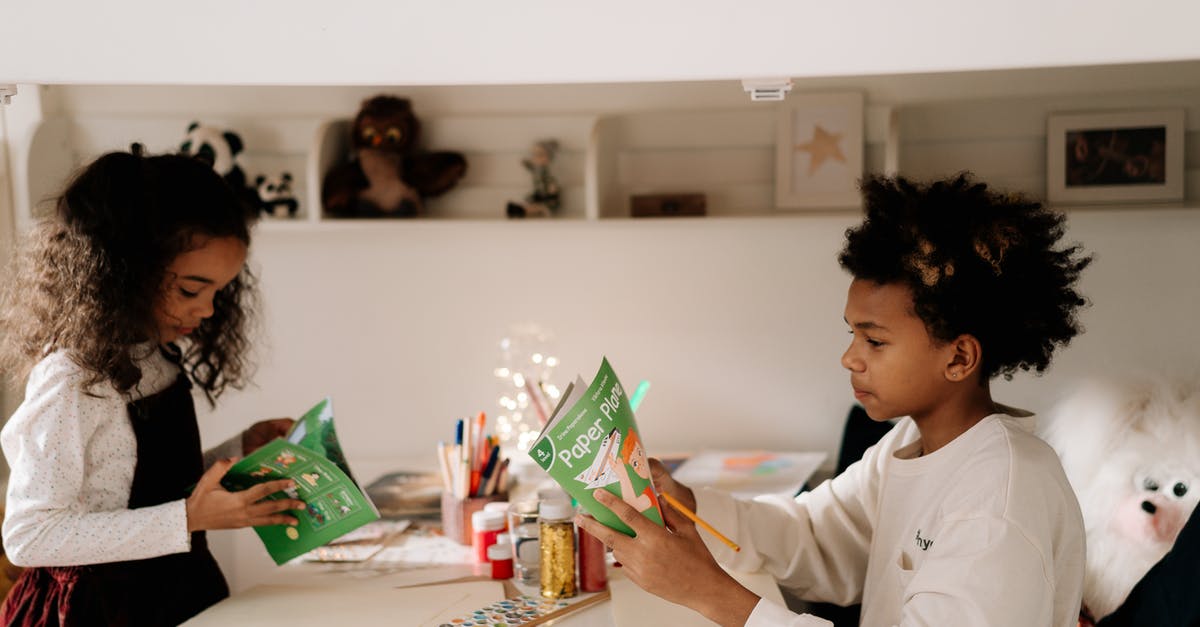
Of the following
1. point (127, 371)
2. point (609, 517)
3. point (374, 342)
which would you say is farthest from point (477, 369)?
point (609, 517)

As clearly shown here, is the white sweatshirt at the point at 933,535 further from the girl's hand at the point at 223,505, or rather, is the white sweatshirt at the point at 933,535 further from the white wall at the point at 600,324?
the white wall at the point at 600,324

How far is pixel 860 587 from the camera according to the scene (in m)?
1.71

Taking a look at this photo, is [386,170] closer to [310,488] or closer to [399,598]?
[310,488]

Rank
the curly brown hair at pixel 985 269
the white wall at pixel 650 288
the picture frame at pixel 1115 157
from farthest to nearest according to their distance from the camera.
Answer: the white wall at pixel 650 288, the picture frame at pixel 1115 157, the curly brown hair at pixel 985 269

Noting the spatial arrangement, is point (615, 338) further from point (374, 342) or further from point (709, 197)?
point (374, 342)

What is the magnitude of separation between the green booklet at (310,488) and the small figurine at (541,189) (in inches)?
47.1

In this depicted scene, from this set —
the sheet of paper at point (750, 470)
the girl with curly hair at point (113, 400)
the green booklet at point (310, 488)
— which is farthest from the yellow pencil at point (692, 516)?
the sheet of paper at point (750, 470)

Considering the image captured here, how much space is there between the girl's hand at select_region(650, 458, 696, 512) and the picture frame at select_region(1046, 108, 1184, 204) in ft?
4.90

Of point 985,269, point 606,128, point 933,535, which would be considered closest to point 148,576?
point 933,535

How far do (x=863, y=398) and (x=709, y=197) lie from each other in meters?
1.49

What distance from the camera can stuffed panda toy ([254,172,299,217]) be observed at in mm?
2898

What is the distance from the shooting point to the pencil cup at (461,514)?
1.98 meters

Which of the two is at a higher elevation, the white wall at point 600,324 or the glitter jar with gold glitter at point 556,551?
the white wall at point 600,324

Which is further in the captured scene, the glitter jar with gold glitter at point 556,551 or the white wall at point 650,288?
the white wall at point 650,288
